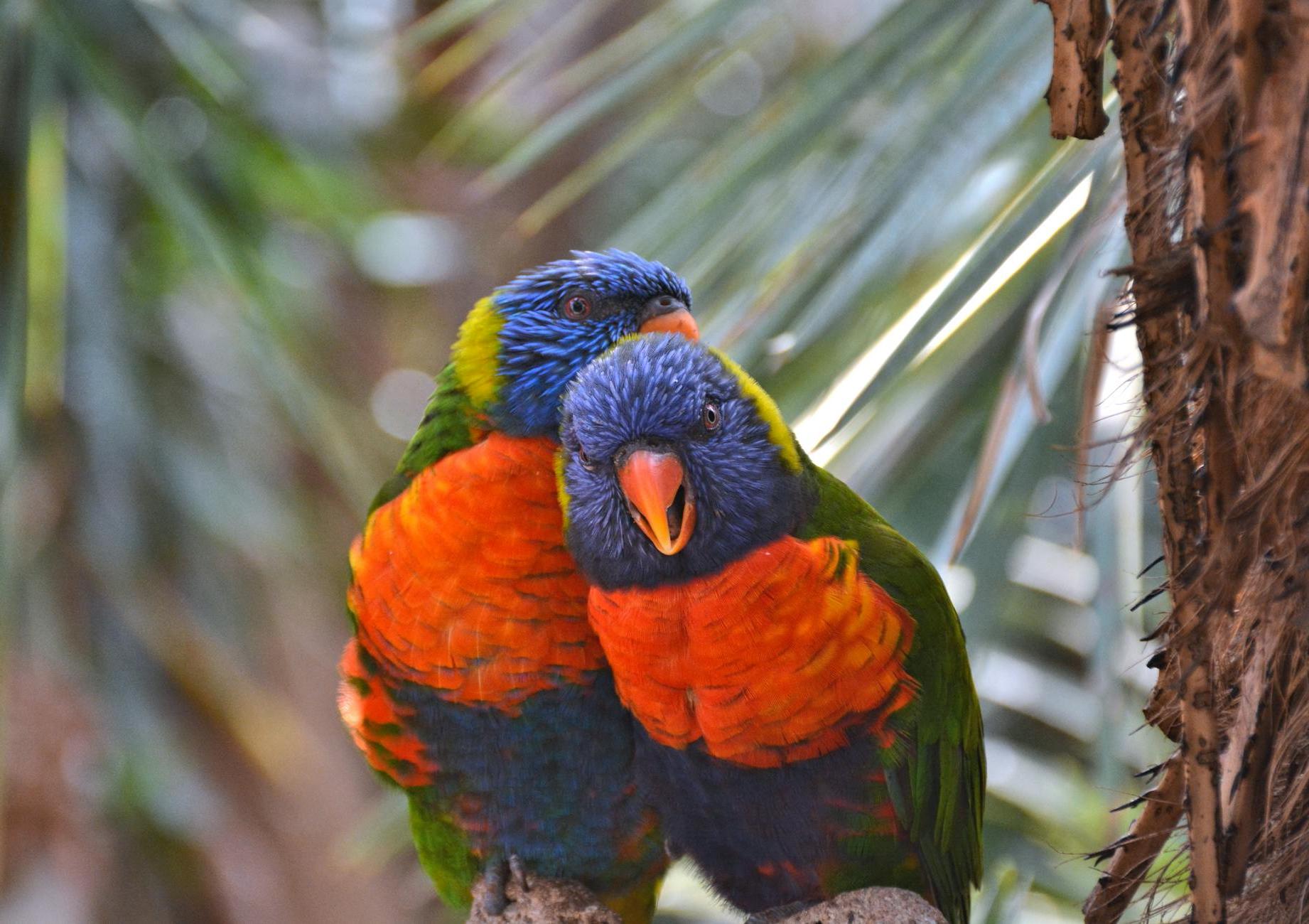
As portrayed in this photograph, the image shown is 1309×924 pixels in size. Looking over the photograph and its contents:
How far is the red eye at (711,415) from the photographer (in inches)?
62.6

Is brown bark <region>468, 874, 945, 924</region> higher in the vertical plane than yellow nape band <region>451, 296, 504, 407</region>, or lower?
lower

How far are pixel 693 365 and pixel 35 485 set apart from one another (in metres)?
2.30

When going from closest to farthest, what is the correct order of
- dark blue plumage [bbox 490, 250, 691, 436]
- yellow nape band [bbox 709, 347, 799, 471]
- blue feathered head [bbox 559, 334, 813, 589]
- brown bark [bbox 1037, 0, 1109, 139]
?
brown bark [bbox 1037, 0, 1109, 139] < blue feathered head [bbox 559, 334, 813, 589] < yellow nape band [bbox 709, 347, 799, 471] < dark blue plumage [bbox 490, 250, 691, 436]

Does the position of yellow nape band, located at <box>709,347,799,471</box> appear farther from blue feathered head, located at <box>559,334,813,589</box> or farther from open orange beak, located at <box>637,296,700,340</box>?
open orange beak, located at <box>637,296,700,340</box>

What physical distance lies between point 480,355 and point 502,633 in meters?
0.45

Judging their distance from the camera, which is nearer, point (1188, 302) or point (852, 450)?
point (1188, 302)

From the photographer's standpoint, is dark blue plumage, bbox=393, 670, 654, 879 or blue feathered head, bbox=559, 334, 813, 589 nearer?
blue feathered head, bbox=559, 334, 813, 589

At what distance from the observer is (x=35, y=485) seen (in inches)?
124

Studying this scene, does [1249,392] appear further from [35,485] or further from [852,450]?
[35,485]

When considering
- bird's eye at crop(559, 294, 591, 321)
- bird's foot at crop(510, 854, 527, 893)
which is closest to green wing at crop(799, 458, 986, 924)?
bird's eye at crop(559, 294, 591, 321)

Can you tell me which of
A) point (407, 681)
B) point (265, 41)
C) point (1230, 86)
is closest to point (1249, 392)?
point (1230, 86)

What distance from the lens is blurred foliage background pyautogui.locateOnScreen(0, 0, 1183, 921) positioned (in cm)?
181

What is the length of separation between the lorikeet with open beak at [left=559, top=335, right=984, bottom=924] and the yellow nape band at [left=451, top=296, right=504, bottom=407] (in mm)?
203

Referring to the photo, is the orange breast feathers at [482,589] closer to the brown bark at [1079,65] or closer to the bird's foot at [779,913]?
the bird's foot at [779,913]
